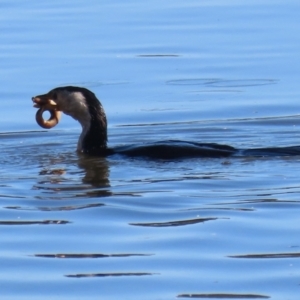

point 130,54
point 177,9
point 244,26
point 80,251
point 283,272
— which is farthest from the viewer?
point 177,9

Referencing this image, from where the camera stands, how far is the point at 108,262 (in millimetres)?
8008

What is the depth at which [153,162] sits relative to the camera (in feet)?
38.9

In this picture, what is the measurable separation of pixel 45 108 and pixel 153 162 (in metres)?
2.02

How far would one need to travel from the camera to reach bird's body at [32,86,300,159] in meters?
12.0

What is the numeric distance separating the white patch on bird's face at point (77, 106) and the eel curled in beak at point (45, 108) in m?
0.09

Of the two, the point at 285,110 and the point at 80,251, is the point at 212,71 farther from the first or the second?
the point at 80,251

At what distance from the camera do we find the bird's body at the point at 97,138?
12.0 m

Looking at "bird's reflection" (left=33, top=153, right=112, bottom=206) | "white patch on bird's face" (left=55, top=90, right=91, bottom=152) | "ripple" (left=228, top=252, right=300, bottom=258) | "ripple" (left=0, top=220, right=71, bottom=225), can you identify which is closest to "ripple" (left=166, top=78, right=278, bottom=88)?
"white patch on bird's face" (left=55, top=90, right=91, bottom=152)

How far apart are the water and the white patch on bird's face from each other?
1.16 feet

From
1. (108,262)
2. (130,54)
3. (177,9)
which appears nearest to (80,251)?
(108,262)

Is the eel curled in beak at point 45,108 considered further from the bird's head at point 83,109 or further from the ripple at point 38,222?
the ripple at point 38,222

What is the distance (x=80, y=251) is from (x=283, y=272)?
1502 millimetres

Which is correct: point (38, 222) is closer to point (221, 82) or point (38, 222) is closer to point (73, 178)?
point (73, 178)

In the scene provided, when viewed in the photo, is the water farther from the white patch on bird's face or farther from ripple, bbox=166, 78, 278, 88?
the white patch on bird's face
